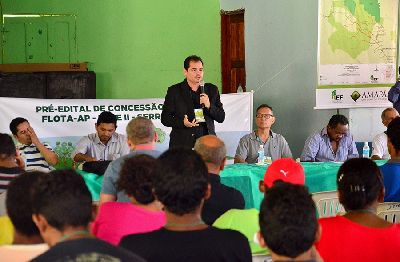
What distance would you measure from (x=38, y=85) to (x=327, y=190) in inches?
170

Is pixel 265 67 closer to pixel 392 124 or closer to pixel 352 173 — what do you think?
pixel 392 124

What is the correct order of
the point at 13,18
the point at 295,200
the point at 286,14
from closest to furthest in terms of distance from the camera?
the point at 295,200, the point at 286,14, the point at 13,18

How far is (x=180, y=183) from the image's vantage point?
7.24ft

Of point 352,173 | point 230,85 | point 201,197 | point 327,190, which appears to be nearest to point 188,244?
point 201,197

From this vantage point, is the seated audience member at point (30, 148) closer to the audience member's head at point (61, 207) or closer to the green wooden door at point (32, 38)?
the green wooden door at point (32, 38)

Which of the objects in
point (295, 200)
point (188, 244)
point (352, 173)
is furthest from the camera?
point (352, 173)

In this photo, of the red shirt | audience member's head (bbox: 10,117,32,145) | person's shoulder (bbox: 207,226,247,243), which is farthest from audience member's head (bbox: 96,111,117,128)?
person's shoulder (bbox: 207,226,247,243)

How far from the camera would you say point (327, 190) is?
5.38 m

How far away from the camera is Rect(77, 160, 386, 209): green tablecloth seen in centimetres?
514

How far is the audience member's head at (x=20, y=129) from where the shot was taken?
20.0 feet

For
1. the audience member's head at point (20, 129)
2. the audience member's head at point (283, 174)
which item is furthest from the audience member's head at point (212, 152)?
the audience member's head at point (20, 129)

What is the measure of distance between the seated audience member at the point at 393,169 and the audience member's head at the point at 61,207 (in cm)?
226

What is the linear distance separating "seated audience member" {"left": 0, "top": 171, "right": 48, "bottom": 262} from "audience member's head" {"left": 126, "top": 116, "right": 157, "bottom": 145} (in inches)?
66.3

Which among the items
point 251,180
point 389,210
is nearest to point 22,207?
point 389,210
